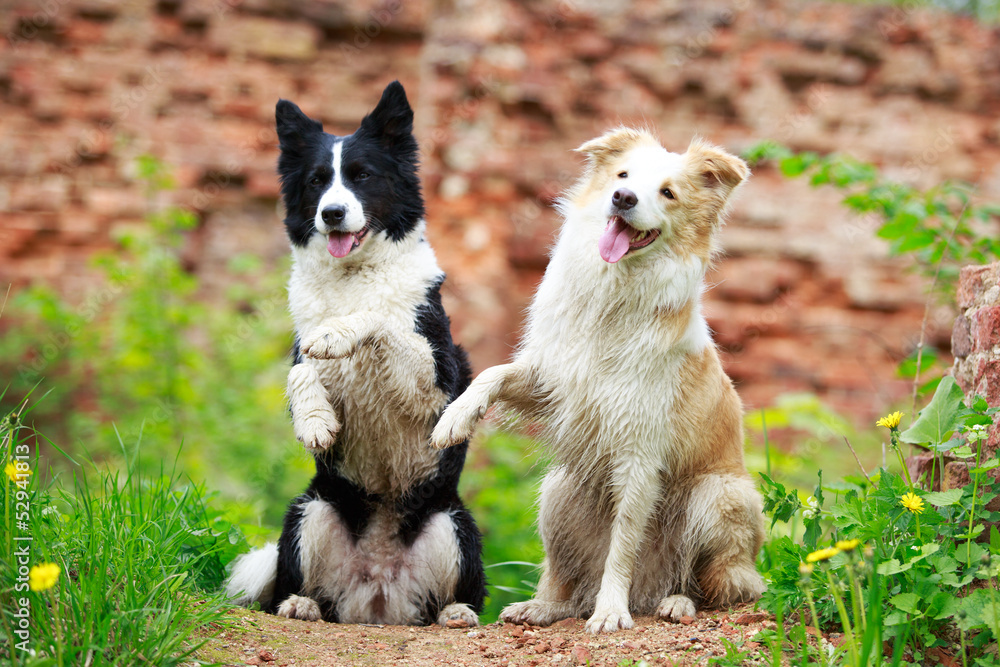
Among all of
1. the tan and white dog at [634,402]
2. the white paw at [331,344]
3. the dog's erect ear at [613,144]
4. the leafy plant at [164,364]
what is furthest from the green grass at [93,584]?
the leafy plant at [164,364]

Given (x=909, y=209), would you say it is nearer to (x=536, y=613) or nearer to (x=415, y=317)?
(x=415, y=317)

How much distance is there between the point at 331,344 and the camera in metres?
2.93

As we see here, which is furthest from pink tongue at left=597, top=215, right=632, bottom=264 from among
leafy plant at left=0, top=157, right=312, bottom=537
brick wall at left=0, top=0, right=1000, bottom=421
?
brick wall at left=0, top=0, right=1000, bottom=421

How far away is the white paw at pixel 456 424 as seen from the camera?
2951 millimetres

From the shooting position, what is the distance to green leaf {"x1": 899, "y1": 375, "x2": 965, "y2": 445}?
271 centimetres

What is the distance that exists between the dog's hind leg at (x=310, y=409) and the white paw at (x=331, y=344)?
0.66 ft

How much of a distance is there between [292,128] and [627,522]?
2.20m

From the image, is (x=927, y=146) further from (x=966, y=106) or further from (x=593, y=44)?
(x=593, y=44)

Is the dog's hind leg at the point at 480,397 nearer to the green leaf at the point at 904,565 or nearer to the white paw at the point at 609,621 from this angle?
the white paw at the point at 609,621

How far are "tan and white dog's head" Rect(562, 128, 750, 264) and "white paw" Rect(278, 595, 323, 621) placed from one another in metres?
1.89

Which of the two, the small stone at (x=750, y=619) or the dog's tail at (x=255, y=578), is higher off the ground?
the small stone at (x=750, y=619)

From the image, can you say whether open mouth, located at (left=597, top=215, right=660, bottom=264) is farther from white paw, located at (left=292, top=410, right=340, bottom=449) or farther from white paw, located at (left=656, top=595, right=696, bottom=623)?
white paw, located at (left=656, top=595, right=696, bottom=623)

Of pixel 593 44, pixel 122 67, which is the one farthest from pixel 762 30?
pixel 122 67

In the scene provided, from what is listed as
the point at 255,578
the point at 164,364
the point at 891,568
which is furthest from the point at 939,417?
the point at 164,364
